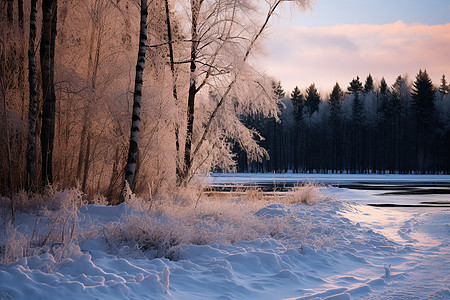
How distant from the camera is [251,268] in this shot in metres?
6.01

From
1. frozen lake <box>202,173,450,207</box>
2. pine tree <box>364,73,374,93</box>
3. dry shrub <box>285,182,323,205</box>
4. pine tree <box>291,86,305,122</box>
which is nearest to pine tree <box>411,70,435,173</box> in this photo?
pine tree <box>364,73,374,93</box>

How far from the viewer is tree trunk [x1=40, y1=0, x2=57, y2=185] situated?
9.71 metres

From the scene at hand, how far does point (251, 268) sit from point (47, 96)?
6848mm

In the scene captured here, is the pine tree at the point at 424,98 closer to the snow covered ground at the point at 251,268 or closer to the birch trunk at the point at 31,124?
the snow covered ground at the point at 251,268

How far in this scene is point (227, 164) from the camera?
50.4 feet

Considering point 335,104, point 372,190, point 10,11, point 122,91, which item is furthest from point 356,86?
point 10,11

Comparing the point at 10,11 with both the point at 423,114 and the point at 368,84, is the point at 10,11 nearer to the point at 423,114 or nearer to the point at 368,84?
the point at 423,114

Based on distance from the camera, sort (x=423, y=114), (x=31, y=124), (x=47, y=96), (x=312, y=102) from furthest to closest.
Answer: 1. (x=312, y=102)
2. (x=423, y=114)
3. (x=47, y=96)
4. (x=31, y=124)

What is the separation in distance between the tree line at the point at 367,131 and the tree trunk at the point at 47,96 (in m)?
48.5

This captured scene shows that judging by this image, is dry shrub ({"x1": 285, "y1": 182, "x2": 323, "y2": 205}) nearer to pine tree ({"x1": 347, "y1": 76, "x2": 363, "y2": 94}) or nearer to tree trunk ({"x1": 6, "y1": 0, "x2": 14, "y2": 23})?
tree trunk ({"x1": 6, "y1": 0, "x2": 14, "y2": 23})

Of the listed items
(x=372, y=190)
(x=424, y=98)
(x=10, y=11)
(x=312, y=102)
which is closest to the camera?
(x=10, y=11)

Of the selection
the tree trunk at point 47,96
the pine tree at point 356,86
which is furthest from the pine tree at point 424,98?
the tree trunk at point 47,96

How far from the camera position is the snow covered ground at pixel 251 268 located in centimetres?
424

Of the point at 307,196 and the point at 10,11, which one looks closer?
the point at 10,11
